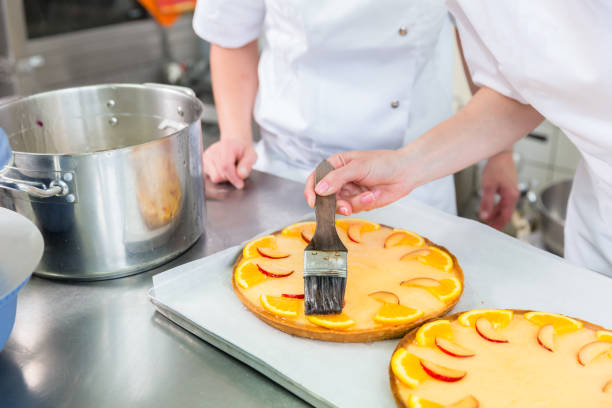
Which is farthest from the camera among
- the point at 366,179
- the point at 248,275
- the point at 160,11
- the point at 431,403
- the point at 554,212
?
the point at 160,11

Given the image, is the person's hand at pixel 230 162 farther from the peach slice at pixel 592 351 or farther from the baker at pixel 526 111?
the peach slice at pixel 592 351

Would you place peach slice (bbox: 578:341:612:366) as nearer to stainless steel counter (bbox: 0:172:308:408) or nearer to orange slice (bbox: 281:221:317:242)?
stainless steel counter (bbox: 0:172:308:408)

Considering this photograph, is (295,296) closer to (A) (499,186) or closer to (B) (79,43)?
(A) (499,186)

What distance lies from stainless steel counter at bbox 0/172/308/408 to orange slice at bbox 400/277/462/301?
1.05ft

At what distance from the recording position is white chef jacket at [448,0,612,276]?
957mm

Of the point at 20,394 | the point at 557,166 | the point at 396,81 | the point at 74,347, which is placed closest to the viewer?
the point at 20,394

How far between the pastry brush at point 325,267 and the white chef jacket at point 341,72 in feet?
1.82

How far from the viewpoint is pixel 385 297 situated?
102 cm

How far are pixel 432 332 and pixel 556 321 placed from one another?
20 cm

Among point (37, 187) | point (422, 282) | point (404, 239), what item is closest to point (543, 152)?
point (404, 239)

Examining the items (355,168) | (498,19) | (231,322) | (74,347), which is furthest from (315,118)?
(74,347)

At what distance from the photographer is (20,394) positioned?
2.76 ft

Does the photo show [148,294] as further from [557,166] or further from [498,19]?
[557,166]

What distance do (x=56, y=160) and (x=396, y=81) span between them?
2.94ft
